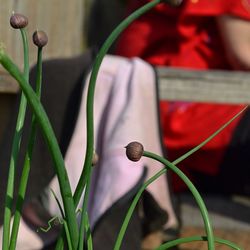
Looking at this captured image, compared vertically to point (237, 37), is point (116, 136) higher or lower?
lower

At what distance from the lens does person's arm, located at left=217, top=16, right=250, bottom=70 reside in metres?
2.78

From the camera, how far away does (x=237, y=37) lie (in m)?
2.78

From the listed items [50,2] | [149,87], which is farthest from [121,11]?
[149,87]

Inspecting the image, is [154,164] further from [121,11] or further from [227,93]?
[121,11]

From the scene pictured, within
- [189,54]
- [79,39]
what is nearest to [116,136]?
[189,54]

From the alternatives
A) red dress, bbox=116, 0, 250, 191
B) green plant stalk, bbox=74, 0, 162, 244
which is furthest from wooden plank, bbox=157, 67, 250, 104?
green plant stalk, bbox=74, 0, 162, 244

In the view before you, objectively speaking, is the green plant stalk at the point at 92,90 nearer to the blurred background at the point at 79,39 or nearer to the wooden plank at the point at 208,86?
the wooden plank at the point at 208,86

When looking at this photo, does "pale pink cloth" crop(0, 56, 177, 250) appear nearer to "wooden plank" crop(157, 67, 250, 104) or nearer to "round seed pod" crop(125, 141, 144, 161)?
"wooden plank" crop(157, 67, 250, 104)

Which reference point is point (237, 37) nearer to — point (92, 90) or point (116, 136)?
point (116, 136)

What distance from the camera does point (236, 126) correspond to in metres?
2.79

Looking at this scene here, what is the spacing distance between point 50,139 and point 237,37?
194 centimetres

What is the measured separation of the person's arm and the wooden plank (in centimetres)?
43

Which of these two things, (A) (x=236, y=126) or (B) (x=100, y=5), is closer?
(A) (x=236, y=126)

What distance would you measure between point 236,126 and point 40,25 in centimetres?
85
